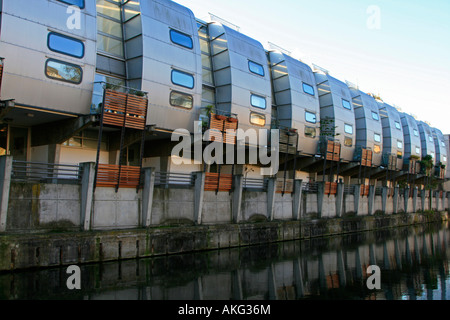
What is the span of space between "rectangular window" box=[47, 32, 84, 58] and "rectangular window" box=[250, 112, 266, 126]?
13.7 m

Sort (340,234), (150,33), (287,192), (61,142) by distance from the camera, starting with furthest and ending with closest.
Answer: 1. (340,234)
2. (287,192)
3. (150,33)
4. (61,142)

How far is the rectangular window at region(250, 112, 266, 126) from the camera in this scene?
29.2 metres

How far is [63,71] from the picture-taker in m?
19.1

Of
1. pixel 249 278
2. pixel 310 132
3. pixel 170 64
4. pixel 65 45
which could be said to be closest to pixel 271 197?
pixel 310 132

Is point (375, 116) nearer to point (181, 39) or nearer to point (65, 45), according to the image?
point (181, 39)

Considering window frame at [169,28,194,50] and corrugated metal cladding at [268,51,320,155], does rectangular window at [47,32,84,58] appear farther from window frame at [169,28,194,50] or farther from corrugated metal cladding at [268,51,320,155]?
corrugated metal cladding at [268,51,320,155]

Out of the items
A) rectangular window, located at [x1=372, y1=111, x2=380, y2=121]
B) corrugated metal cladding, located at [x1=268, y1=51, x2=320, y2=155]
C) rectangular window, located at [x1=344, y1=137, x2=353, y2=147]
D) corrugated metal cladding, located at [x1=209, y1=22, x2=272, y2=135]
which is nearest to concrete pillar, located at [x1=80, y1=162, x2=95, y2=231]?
corrugated metal cladding, located at [x1=209, y1=22, x2=272, y2=135]

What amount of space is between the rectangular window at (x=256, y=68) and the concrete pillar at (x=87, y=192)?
16.9 metres

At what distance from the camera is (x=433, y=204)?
186 feet

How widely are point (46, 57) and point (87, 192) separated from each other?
6.96 meters
